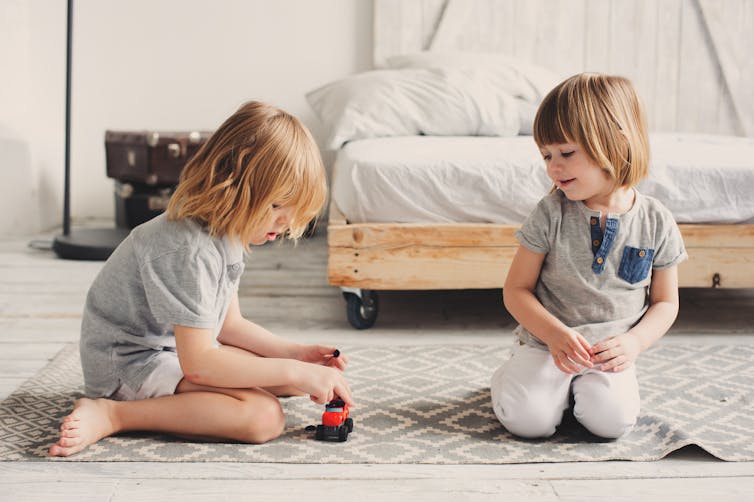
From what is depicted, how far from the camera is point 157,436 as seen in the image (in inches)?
55.1

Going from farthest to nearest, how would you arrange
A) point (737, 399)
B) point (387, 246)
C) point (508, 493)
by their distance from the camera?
point (387, 246) < point (737, 399) < point (508, 493)

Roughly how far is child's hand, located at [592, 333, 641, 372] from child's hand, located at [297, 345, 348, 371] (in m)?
0.43

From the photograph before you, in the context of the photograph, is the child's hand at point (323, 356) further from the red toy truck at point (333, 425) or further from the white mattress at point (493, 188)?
the white mattress at point (493, 188)

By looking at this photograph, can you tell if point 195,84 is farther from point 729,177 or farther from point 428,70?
point 729,177

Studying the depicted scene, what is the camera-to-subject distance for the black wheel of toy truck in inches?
85.5

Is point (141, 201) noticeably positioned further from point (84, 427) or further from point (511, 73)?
point (84, 427)

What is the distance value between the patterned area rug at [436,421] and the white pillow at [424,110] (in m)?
1.07

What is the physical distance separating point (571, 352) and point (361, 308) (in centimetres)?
88

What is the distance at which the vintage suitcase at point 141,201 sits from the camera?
3.40 meters

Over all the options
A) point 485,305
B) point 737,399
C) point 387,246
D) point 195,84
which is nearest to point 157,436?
point 387,246

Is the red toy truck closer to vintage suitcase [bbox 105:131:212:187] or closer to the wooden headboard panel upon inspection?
vintage suitcase [bbox 105:131:212:187]

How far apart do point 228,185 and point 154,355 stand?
1.10 feet

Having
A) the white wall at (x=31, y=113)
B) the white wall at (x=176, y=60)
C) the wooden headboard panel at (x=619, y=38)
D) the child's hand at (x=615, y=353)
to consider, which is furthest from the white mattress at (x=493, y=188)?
the white wall at (x=31, y=113)

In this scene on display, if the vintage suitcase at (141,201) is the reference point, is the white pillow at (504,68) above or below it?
above
